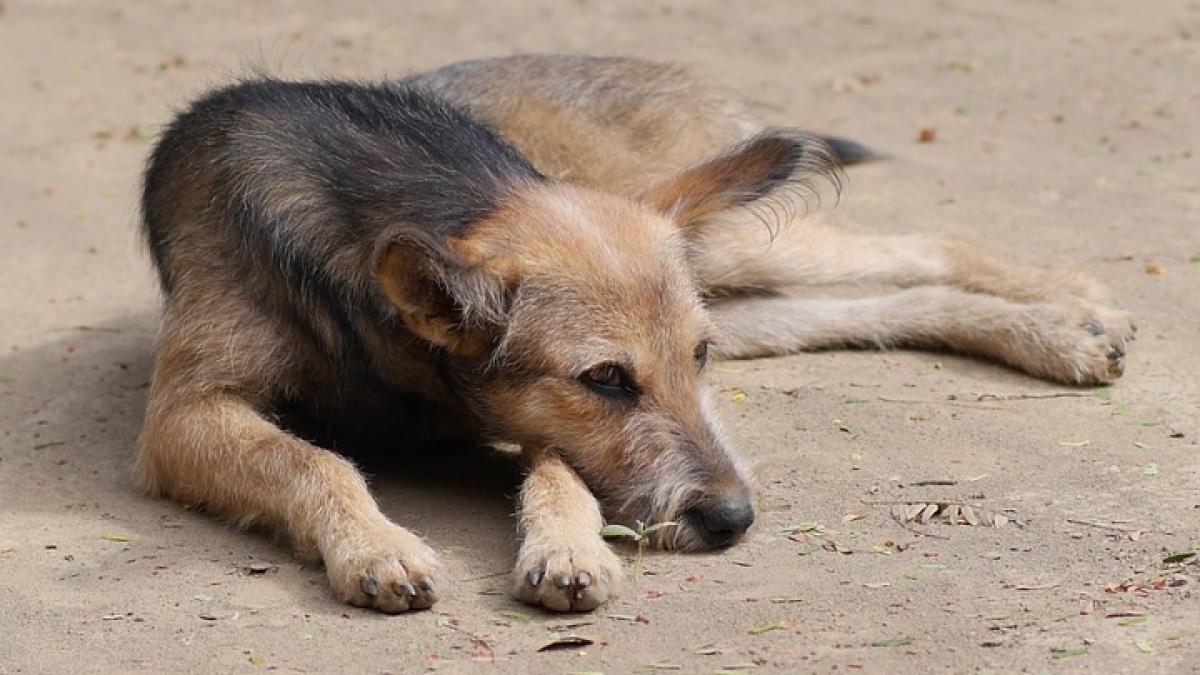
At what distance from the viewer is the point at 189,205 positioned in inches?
257

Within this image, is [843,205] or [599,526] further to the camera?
[843,205]

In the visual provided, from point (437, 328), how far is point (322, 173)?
86 cm

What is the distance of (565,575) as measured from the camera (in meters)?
5.03

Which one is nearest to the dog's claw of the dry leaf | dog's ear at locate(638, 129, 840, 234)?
the dry leaf

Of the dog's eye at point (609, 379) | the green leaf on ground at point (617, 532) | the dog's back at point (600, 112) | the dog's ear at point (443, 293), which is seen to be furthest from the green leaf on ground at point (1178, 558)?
the dog's back at point (600, 112)

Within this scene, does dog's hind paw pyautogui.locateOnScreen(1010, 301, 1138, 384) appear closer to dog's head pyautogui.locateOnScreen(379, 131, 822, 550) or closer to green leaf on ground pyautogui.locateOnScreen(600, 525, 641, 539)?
dog's head pyautogui.locateOnScreen(379, 131, 822, 550)

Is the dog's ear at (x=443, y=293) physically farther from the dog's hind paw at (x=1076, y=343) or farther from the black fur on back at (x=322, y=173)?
the dog's hind paw at (x=1076, y=343)

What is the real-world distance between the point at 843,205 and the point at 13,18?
696cm

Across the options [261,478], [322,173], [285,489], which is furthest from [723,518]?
[322,173]

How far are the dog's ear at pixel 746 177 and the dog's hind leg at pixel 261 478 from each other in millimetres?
1470

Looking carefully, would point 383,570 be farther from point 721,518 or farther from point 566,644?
point 721,518

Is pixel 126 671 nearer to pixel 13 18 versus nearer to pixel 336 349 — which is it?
pixel 336 349

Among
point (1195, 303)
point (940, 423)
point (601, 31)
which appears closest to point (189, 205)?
point (940, 423)

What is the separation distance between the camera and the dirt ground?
15.9ft
